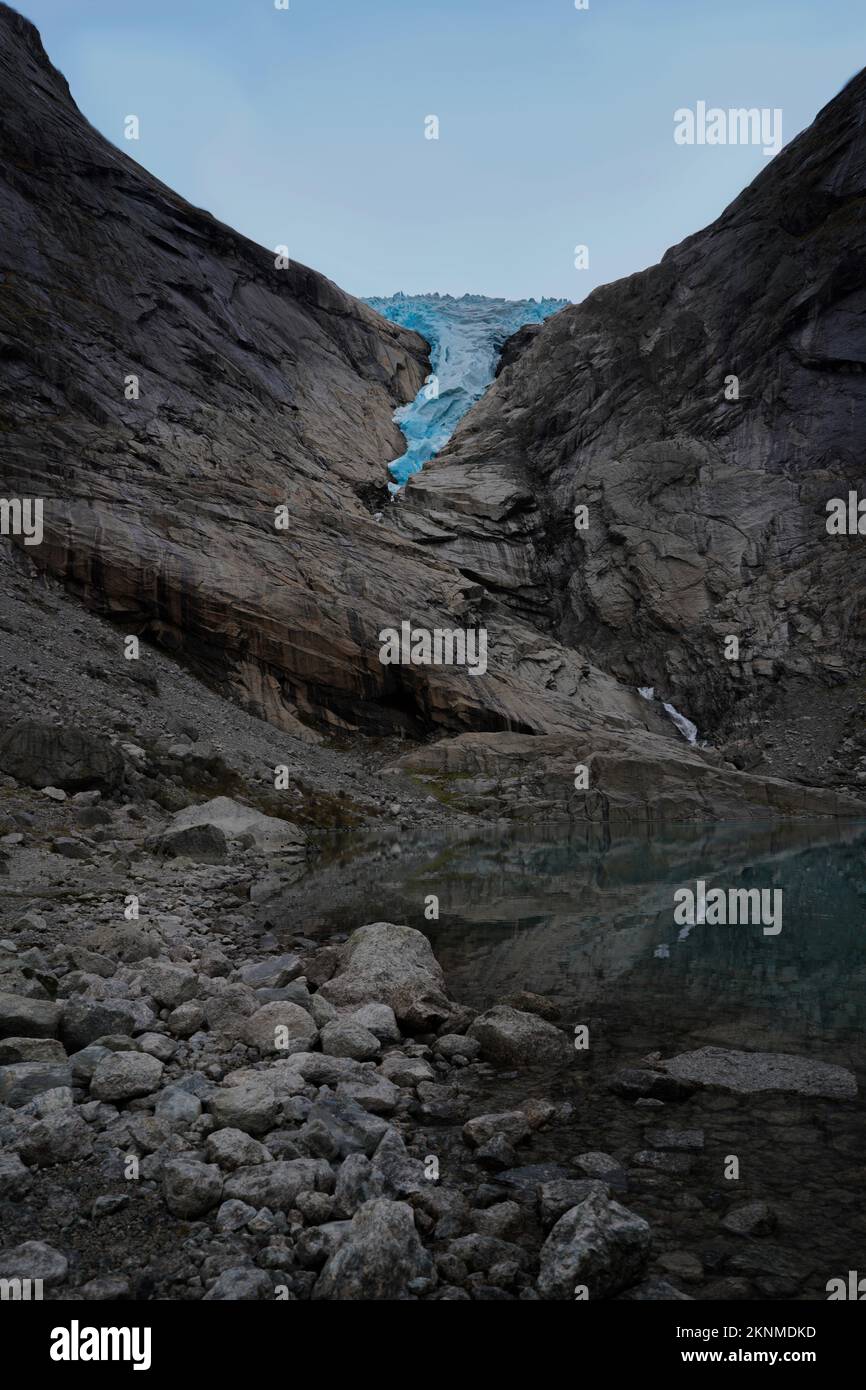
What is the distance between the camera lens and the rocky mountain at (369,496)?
4656 centimetres

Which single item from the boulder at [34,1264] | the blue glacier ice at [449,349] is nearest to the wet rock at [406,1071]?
the boulder at [34,1264]

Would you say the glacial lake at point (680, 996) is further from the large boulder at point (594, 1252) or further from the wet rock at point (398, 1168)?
the wet rock at point (398, 1168)

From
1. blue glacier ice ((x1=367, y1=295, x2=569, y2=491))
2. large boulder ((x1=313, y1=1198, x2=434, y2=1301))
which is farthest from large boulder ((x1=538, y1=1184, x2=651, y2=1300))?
blue glacier ice ((x1=367, y1=295, x2=569, y2=491))

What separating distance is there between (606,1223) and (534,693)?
50.1m

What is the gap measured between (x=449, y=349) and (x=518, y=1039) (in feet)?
407

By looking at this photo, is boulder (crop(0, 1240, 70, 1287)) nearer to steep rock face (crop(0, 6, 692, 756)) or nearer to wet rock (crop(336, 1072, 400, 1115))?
wet rock (crop(336, 1072, 400, 1115))

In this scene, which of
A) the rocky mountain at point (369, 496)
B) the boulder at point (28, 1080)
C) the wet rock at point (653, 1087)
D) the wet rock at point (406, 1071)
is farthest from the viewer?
the rocky mountain at point (369, 496)

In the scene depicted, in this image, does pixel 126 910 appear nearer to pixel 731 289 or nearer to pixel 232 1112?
pixel 232 1112

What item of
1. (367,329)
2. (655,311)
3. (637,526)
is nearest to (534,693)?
(637,526)

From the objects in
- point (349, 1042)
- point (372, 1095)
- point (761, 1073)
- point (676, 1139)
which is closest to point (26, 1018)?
point (349, 1042)

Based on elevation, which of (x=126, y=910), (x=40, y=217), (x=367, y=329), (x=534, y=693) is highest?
(x=367, y=329)

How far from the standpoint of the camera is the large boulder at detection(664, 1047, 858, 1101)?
305 inches

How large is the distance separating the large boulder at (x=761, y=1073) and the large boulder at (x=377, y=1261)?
13.6 feet

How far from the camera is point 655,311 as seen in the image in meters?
84.0
